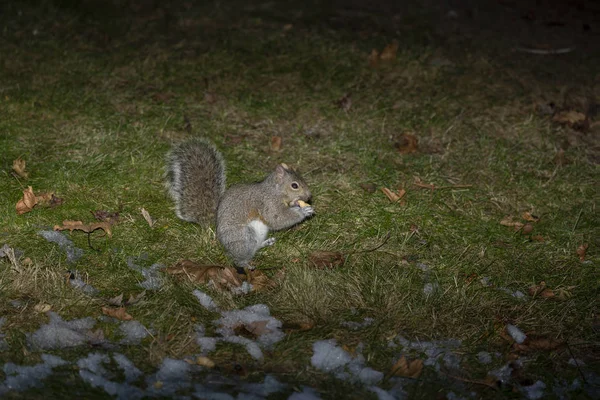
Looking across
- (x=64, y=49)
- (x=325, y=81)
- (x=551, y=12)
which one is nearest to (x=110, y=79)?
(x=64, y=49)

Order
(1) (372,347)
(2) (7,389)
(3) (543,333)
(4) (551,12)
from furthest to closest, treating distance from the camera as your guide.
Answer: (4) (551,12) < (3) (543,333) < (1) (372,347) < (2) (7,389)

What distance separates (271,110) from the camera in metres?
6.30

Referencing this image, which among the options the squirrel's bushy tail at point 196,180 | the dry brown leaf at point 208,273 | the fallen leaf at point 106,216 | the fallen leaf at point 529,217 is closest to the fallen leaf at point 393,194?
the fallen leaf at point 529,217

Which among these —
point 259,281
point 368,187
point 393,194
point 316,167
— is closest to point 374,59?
point 316,167

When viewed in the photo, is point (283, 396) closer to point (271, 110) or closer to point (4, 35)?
point (271, 110)

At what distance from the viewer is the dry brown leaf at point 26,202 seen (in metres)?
4.57

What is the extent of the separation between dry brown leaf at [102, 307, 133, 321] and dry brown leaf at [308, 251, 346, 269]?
1171 mm

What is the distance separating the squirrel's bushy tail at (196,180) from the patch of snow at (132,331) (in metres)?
1.03

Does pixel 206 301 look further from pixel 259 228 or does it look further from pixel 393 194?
pixel 393 194

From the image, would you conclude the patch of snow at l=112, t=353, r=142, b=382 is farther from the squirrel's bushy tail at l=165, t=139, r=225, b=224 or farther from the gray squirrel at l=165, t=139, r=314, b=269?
the squirrel's bushy tail at l=165, t=139, r=225, b=224

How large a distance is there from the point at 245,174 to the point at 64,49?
299 cm

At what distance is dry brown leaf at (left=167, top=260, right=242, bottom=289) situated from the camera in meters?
4.06

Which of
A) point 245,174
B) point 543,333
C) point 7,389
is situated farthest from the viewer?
point 245,174

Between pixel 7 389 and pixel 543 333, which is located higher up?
pixel 7 389
